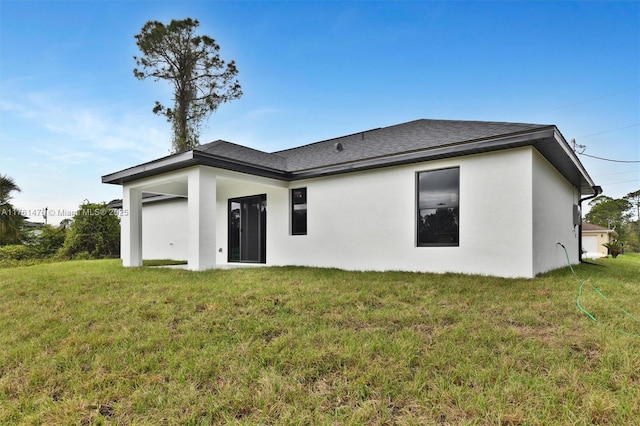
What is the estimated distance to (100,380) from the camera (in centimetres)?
266

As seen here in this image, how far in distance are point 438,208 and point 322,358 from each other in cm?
538

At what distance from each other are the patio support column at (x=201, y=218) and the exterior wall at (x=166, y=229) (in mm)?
5253

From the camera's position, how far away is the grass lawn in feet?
7.20

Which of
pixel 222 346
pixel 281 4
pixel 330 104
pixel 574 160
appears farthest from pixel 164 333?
pixel 330 104

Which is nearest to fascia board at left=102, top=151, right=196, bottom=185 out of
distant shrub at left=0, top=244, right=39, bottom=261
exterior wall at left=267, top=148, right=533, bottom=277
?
exterior wall at left=267, top=148, right=533, bottom=277

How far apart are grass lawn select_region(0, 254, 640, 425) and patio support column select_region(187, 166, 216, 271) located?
8.03 ft

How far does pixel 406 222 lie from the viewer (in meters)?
7.63

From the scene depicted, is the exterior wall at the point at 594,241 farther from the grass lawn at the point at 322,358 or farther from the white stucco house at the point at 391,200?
the grass lawn at the point at 322,358

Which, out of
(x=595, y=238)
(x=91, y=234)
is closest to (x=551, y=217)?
(x=91, y=234)

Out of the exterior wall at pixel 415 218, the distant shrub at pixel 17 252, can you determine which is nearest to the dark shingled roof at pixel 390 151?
the exterior wall at pixel 415 218

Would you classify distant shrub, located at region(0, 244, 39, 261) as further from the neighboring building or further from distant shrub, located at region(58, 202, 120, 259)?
the neighboring building

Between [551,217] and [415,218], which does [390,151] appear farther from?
[551,217]

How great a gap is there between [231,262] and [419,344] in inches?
354

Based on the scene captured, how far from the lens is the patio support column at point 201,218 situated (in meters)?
7.68
